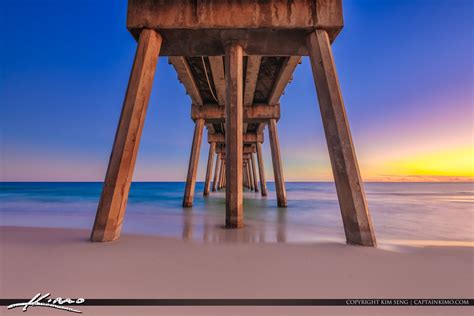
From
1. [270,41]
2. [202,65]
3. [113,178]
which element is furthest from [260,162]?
[113,178]

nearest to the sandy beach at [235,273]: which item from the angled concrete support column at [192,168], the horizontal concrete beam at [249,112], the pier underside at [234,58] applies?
the pier underside at [234,58]

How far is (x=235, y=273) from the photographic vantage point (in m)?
2.67

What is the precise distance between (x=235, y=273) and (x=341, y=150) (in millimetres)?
3037

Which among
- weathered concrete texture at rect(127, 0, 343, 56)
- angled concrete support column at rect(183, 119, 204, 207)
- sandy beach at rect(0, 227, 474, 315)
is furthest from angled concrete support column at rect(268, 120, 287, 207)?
sandy beach at rect(0, 227, 474, 315)

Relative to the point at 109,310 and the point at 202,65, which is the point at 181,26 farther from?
the point at 109,310

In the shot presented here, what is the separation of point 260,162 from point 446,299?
16.5 m

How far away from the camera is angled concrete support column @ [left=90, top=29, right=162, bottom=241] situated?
164 inches

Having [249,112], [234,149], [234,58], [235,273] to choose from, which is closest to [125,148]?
[234,149]

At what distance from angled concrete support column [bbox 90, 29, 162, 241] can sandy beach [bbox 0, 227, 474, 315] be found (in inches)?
18.4

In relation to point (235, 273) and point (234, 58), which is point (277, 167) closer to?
point (234, 58)

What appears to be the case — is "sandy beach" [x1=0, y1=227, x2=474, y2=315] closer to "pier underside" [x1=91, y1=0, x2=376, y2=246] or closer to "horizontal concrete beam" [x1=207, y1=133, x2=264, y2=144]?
"pier underside" [x1=91, y1=0, x2=376, y2=246]

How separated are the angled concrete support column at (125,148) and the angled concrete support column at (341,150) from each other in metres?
3.66

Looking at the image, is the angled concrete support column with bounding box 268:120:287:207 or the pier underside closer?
the pier underside

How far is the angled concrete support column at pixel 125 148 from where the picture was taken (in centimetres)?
416
